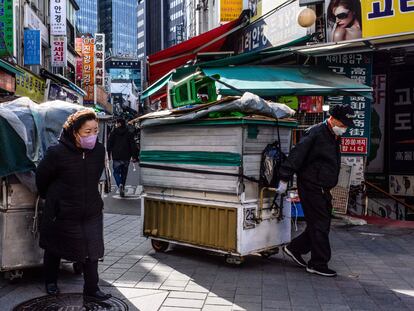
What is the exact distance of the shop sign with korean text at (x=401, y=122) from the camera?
1103 cm

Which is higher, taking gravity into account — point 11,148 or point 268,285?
point 11,148

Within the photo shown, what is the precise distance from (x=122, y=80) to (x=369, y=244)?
69.7 m

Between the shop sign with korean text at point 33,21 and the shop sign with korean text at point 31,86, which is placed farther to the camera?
the shop sign with korean text at point 33,21

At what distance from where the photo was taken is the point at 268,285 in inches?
202

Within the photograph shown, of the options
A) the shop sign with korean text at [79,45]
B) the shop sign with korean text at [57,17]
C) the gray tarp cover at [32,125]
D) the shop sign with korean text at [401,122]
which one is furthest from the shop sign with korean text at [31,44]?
the shop sign with korean text at [79,45]

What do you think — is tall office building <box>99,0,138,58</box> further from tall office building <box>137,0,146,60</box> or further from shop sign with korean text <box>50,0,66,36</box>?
shop sign with korean text <box>50,0,66,36</box>

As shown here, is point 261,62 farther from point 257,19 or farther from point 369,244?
point 369,244

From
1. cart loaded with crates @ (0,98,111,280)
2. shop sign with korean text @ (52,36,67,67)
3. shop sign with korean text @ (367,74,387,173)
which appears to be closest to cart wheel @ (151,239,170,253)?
cart loaded with crates @ (0,98,111,280)

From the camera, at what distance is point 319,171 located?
548cm

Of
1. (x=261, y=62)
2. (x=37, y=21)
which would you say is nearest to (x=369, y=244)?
(x=261, y=62)

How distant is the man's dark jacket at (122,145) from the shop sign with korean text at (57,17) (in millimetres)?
14906

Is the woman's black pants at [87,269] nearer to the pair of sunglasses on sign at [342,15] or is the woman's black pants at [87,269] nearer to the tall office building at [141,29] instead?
the pair of sunglasses on sign at [342,15]

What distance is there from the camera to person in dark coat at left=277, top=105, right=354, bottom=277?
5.47 meters

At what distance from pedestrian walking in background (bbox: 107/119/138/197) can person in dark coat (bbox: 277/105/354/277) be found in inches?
281
